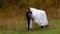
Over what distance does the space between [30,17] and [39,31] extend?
833mm

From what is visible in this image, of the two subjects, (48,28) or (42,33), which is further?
(48,28)

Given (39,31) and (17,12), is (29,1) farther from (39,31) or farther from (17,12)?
(39,31)

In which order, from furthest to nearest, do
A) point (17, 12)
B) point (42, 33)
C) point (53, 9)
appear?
point (53, 9), point (17, 12), point (42, 33)

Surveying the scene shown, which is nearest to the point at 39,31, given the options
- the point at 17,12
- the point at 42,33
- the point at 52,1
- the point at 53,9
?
the point at 42,33

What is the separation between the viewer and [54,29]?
14273mm

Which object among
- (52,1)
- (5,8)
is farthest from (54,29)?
(52,1)

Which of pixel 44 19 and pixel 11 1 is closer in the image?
pixel 44 19

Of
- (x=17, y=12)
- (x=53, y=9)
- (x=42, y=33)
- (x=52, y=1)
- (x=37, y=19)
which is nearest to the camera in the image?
(x=42, y=33)

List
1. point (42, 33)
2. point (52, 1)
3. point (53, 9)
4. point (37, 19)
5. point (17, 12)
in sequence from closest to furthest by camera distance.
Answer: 1. point (42, 33)
2. point (37, 19)
3. point (17, 12)
4. point (53, 9)
5. point (52, 1)

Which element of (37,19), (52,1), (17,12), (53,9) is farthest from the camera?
(52,1)

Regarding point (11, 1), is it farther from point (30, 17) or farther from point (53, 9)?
point (30, 17)

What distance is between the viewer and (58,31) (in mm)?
13555

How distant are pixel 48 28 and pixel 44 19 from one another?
0.56m

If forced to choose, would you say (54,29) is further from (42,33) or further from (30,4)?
(30,4)
